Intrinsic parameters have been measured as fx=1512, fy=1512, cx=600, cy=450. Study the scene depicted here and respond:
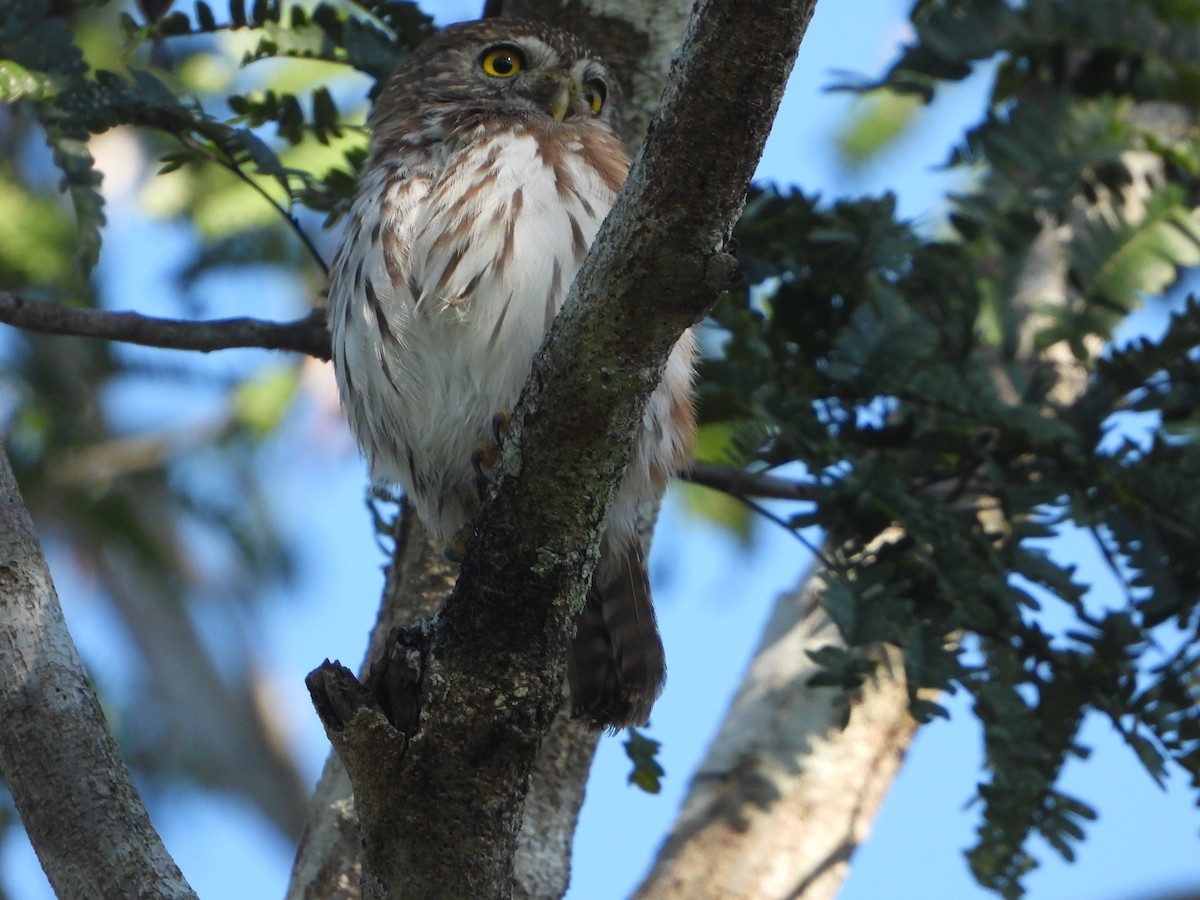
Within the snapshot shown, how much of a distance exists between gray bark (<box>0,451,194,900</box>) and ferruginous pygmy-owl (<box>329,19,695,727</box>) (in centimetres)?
119

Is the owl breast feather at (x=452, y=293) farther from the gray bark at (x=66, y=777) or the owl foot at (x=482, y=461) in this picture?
the gray bark at (x=66, y=777)

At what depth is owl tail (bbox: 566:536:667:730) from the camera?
Answer: 3430 mm

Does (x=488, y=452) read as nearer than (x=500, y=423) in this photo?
No

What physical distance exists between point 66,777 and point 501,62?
2.48m

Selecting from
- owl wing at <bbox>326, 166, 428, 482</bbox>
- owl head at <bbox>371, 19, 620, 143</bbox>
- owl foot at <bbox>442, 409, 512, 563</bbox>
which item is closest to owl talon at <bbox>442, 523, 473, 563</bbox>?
owl foot at <bbox>442, 409, 512, 563</bbox>

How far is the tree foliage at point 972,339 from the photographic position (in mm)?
3355

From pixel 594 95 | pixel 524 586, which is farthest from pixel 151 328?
pixel 524 586

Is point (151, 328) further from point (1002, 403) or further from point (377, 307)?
point (1002, 403)

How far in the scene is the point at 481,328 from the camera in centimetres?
340

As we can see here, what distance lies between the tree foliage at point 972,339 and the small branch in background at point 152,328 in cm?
11

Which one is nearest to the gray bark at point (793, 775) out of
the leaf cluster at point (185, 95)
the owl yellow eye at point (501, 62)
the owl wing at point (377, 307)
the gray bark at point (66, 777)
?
the owl wing at point (377, 307)

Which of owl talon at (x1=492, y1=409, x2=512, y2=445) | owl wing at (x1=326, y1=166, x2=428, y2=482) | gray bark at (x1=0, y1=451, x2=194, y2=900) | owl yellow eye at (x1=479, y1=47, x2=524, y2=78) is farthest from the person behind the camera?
owl yellow eye at (x1=479, y1=47, x2=524, y2=78)

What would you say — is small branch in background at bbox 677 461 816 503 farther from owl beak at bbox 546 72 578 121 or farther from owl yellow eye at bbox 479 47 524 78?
owl yellow eye at bbox 479 47 524 78

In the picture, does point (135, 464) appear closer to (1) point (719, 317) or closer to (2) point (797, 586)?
(2) point (797, 586)
